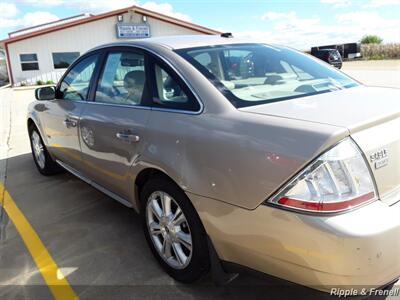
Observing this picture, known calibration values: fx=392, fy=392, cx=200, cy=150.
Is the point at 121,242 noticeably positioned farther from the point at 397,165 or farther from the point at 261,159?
the point at 397,165

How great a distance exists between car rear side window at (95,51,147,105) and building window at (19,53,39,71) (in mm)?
23782

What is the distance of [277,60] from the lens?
313cm

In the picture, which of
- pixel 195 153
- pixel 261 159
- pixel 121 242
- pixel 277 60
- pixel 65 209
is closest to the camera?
pixel 261 159

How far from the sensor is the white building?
2444cm

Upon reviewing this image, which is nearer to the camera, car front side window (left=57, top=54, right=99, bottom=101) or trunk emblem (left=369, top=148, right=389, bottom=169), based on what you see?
trunk emblem (left=369, top=148, right=389, bottom=169)

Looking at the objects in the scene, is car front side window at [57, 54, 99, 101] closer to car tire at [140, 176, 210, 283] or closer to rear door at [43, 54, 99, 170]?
rear door at [43, 54, 99, 170]

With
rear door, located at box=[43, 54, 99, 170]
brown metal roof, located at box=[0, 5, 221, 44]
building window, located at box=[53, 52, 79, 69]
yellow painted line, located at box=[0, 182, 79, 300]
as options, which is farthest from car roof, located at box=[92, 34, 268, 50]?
building window, located at box=[53, 52, 79, 69]

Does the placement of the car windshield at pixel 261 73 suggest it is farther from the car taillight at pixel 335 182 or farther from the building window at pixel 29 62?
the building window at pixel 29 62

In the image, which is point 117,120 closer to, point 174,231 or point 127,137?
point 127,137

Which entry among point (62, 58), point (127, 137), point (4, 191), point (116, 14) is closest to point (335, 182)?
point (127, 137)

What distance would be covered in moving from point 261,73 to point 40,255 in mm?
2374

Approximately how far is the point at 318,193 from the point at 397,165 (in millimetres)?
508

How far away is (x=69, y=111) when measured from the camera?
402 centimetres

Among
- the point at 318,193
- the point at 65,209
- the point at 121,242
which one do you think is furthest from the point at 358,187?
the point at 65,209
